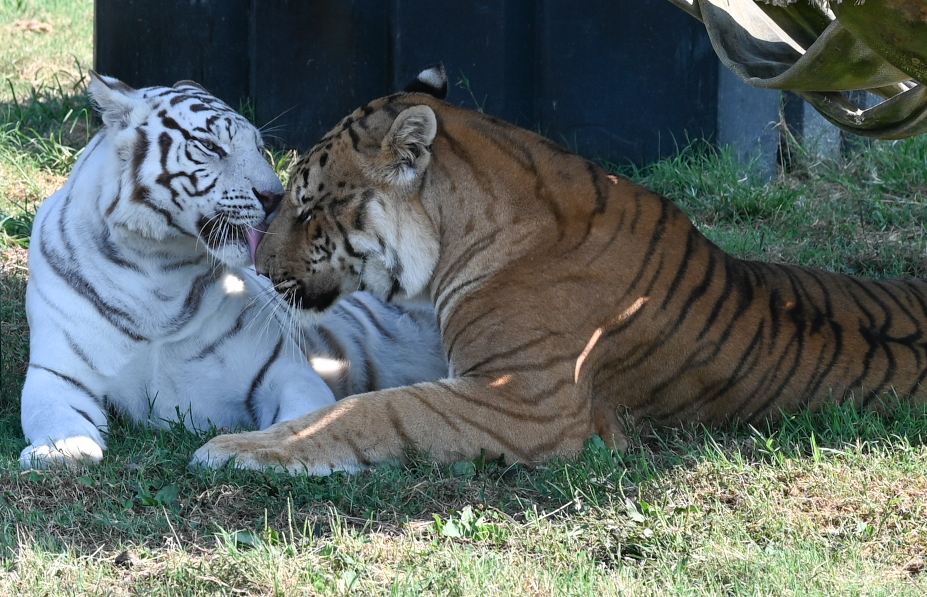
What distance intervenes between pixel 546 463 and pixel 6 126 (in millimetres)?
4759

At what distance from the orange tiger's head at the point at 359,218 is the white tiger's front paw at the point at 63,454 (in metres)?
0.77

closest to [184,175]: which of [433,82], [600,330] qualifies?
[433,82]

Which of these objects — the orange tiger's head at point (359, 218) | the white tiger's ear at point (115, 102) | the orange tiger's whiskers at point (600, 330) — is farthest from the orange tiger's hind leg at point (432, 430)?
the white tiger's ear at point (115, 102)

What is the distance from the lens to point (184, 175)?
3.60 meters

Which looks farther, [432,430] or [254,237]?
[254,237]

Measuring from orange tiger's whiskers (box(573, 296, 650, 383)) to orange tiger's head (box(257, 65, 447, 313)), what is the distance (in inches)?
21.9

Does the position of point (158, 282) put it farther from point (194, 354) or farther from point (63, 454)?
point (63, 454)

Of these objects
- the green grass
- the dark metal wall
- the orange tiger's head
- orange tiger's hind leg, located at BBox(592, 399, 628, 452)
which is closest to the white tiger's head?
the orange tiger's head

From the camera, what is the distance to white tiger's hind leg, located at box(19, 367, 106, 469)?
321 centimetres

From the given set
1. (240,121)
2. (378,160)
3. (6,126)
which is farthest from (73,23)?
(378,160)

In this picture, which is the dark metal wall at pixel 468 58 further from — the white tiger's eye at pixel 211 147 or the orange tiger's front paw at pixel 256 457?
the orange tiger's front paw at pixel 256 457

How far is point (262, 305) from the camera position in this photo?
154 inches

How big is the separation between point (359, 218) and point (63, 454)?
44.3 inches

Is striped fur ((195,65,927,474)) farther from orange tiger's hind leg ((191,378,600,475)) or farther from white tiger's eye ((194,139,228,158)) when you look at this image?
white tiger's eye ((194,139,228,158))
